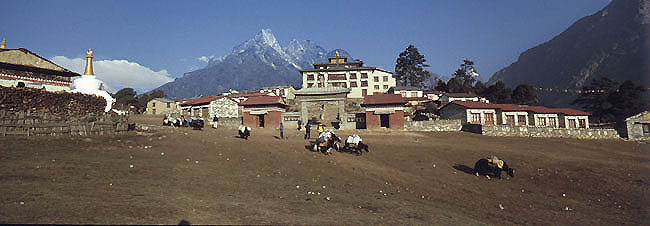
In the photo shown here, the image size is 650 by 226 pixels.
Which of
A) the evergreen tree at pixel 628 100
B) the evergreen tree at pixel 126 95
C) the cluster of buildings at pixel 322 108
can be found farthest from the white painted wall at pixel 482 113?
the evergreen tree at pixel 126 95

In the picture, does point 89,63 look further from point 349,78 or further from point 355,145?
point 349,78

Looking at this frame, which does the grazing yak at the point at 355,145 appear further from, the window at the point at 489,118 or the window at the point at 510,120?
the window at the point at 510,120

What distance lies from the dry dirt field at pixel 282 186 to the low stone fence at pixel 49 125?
0.76 metres

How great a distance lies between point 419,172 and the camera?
1475cm

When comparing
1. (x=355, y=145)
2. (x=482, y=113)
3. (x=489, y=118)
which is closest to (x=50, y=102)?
(x=355, y=145)

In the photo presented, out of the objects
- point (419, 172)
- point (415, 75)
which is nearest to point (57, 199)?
point (419, 172)

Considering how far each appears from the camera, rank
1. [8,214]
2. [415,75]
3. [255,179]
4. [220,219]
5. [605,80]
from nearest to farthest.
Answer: [8,214] < [220,219] < [255,179] < [605,80] < [415,75]

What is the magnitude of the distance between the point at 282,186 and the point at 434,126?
28.0 metres

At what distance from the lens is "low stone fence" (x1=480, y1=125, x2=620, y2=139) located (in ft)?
111

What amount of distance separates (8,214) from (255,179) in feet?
20.7

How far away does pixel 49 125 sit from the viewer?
1493cm

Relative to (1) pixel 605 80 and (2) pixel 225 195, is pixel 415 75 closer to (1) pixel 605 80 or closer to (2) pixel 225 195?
(1) pixel 605 80

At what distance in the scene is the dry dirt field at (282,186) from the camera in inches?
242

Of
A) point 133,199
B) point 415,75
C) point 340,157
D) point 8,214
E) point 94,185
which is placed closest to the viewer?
point 8,214
